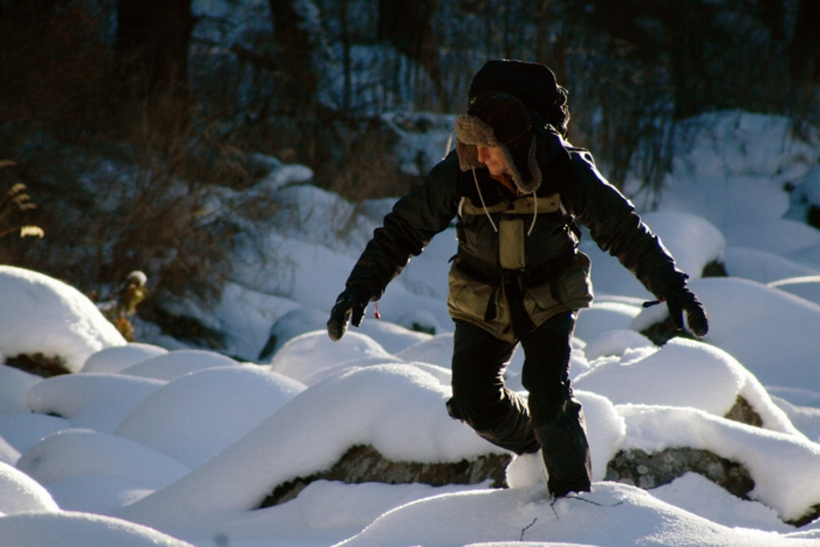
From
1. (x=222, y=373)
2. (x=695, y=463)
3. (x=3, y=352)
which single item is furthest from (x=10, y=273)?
(x=695, y=463)

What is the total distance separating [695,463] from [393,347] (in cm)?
505

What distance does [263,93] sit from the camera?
1437cm

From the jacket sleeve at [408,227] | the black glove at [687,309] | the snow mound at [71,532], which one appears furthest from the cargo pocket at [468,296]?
the snow mound at [71,532]

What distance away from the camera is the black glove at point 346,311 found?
9.02 ft

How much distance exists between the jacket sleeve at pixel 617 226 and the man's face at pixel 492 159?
0.20 metres

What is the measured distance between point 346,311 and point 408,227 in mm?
343

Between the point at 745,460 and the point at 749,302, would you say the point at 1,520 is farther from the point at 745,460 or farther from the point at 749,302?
the point at 749,302

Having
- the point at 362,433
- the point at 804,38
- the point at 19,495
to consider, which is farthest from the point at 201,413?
the point at 804,38

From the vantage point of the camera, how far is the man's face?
107 inches

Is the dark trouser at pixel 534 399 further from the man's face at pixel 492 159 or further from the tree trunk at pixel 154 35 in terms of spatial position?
the tree trunk at pixel 154 35

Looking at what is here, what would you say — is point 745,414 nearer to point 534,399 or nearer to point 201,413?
point 534,399

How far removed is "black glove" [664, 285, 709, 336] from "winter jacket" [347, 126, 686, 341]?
0.24 ft

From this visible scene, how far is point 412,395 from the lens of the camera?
387 centimetres

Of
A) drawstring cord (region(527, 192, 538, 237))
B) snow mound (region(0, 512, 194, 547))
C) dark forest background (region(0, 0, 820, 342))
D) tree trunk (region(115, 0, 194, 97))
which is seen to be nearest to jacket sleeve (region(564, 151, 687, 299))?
drawstring cord (region(527, 192, 538, 237))
